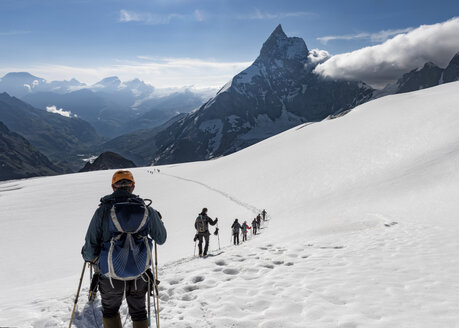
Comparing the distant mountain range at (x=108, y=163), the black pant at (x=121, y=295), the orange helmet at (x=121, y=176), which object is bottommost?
the black pant at (x=121, y=295)

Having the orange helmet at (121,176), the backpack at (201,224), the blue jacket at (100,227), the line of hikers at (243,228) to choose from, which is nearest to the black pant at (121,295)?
the blue jacket at (100,227)

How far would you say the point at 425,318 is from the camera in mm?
5793

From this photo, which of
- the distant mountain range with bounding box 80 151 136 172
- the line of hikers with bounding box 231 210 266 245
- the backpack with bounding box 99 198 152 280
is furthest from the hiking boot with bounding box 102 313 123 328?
the distant mountain range with bounding box 80 151 136 172

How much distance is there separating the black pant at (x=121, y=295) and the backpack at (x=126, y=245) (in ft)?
0.71

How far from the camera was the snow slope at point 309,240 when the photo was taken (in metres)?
6.61

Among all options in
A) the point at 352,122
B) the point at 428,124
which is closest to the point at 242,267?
the point at 428,124

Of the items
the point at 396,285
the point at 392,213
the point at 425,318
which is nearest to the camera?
the point at 425,318

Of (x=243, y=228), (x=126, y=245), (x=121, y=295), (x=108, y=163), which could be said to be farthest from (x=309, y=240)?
(x=108, y=163)

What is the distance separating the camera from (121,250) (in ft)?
15.9

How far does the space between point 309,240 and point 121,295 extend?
11330 mm

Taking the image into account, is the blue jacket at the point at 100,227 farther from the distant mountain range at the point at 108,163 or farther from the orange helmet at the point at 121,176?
the distant mountain range at the point at 108,163

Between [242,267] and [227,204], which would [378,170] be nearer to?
[227,204]

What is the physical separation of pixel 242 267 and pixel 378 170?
2939cm

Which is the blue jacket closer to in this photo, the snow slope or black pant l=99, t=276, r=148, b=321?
black pant l=99, t=276, r=148, b=321
